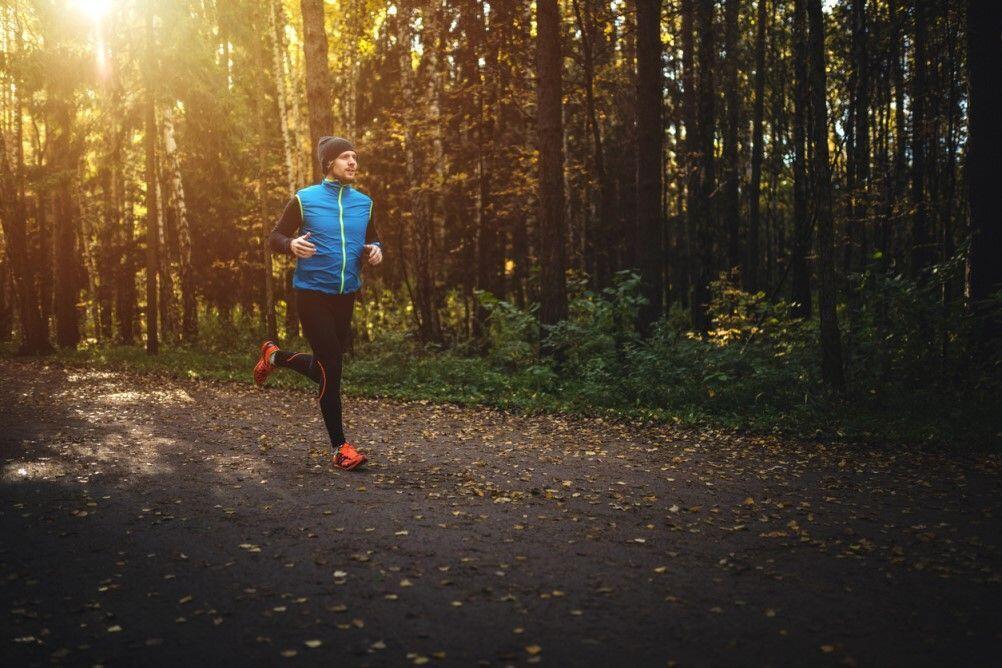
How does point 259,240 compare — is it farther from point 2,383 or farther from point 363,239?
point 363,239

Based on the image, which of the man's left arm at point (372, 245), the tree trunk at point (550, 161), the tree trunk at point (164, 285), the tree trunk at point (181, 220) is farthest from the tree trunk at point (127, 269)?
the man's left arm at point (372, 245)

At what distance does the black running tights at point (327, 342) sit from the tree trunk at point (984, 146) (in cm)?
818

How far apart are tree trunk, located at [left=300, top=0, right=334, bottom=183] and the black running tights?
29.9 feet

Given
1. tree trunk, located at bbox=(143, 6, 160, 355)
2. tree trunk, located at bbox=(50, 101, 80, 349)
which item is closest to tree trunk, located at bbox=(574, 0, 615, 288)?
tree trunk, located at bbox=(143, 6, 160, 355)

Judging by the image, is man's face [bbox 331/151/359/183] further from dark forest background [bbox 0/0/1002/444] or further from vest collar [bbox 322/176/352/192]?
dark forest background [bbox 0/0/1002/444]

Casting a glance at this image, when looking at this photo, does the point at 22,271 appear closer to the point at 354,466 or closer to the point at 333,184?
the point at 333,184

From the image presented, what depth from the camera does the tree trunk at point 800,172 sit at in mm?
11969

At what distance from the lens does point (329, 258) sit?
6.34m

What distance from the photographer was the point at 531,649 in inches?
119

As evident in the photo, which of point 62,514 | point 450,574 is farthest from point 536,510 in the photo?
point 62,514

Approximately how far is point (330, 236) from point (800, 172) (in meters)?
14.9

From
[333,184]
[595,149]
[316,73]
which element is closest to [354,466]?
[333,184]

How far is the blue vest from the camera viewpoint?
248 inches

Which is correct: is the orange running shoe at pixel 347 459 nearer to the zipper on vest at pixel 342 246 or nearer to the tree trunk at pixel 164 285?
the zipper on vest at pixel 342 246
